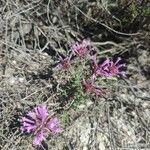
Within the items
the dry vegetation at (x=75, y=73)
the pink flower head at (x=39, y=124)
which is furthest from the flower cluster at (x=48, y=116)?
the dry vegetation at (x=75, y=73)

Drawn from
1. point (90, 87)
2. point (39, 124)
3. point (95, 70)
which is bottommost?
point (39, 124)

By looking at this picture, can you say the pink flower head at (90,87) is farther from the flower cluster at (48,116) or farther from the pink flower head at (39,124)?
the pink flower head at (39,124)

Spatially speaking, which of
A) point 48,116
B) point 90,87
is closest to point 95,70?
point 90,87

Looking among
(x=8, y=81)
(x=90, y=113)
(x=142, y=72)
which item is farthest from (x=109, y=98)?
(x=8, y=81)

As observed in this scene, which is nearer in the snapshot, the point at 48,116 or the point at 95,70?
the point at 48,116

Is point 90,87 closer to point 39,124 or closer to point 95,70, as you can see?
point 95,70

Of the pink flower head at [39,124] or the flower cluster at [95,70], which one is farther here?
the flower cluster at [95,70]

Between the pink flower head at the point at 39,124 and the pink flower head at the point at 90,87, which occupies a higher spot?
the pink flower head at the point at 90,87
